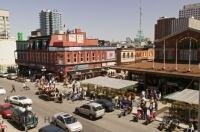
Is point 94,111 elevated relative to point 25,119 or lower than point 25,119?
elevated

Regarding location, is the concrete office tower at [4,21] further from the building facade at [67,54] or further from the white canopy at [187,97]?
the white canopy at [187,97]

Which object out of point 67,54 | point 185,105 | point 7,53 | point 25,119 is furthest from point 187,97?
point 7,53

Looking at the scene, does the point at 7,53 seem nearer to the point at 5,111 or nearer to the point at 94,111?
the point at 5,111

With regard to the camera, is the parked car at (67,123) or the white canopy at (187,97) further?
the white canopy at (187,97)

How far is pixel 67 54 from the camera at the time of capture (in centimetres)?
5584

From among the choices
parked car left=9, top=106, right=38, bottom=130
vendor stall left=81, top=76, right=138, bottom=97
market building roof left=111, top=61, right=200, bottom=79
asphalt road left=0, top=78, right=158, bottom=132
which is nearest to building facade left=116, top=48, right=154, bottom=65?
market building roof left=111, top=61, right=200, bottom=79

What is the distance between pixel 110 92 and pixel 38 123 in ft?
42.3

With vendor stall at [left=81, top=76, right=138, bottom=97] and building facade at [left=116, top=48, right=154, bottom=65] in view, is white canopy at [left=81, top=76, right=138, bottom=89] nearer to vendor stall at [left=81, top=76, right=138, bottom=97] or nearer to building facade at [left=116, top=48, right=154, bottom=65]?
vendor stall at [left=81, top=76, right=138, bottom=97]

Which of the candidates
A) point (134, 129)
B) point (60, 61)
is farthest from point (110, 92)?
point (60, 61)

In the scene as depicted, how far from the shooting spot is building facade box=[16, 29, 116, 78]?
5619 cm

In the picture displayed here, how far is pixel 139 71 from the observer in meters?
44.3

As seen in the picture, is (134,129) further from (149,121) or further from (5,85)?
(5,85)

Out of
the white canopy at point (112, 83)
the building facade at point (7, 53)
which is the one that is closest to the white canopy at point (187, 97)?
the white canopy at point (112, 83)

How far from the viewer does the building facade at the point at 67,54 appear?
184ft
